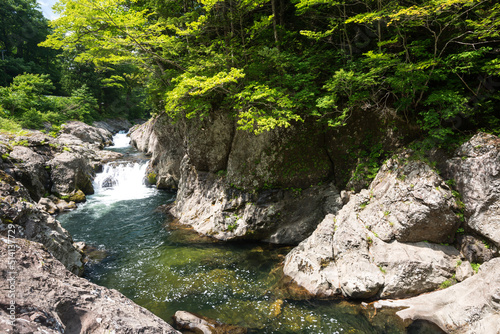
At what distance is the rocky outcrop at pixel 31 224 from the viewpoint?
5746 mm

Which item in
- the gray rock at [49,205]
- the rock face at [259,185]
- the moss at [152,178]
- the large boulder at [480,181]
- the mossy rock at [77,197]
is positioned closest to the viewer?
the large boulder at [480,181]

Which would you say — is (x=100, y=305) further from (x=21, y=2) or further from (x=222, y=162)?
(x=21, y=2)

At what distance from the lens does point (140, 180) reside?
1873 centimetres

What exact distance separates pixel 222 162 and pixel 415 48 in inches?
354

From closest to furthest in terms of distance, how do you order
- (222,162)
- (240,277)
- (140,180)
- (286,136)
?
1. (240,277)
2. (286,136)
3. (222,162)
4. (140,180)

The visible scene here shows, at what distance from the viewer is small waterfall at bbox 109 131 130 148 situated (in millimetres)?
30656

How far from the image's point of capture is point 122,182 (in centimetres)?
1852

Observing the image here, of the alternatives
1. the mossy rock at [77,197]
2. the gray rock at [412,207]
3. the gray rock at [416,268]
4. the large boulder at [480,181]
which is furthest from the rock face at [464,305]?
the mossy rock at [77,197]

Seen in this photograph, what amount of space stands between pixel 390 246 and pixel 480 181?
Answer: 296 centimetres

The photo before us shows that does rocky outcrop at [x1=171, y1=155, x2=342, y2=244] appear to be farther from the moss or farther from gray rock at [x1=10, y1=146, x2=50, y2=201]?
gray rock at [x1=10, y1=146, x2=50, y2=201]

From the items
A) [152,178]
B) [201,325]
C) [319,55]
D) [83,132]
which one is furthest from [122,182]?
[319,55]

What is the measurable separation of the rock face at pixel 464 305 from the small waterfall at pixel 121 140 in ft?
107

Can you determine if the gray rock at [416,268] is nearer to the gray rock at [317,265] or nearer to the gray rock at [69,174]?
the gray rock at [317,265]

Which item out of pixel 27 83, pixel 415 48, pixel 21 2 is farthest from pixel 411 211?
pixel 21 2
